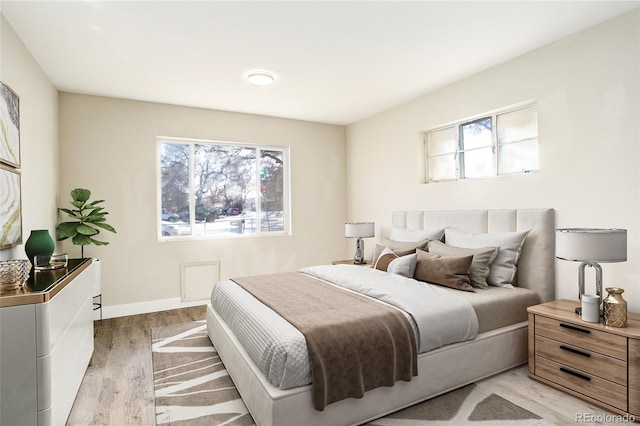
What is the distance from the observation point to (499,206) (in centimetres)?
341

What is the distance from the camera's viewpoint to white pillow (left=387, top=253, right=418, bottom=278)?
3.20 m

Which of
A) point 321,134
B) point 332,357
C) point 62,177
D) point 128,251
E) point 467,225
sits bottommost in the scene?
point 332,357

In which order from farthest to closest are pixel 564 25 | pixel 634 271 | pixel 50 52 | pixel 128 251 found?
pixel 128 251 → pixel 50 52 → pixel 564 25 → pixel 634 271

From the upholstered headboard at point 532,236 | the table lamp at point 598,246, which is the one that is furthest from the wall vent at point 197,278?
the table lamp at point 598,246

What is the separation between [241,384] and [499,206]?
110 inches

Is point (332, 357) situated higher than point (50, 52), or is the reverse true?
point (50, 52)

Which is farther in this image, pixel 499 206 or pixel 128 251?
pixel 128 251

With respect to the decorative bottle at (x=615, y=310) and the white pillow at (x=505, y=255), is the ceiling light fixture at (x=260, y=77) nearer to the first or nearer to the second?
the white pillow at (x=505, y=255)

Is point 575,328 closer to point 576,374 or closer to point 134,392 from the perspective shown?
point 576,374

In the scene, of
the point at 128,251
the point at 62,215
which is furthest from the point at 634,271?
the point at 62,215

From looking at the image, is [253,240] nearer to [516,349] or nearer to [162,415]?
[162,415]

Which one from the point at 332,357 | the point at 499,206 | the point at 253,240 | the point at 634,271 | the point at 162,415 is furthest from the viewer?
the point at 253,240

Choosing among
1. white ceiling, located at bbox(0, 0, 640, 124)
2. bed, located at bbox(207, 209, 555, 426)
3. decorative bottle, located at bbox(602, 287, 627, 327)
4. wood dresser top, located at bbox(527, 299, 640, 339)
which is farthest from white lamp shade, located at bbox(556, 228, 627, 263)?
white ceiling, located at bbox(0, 0, 640, 124)

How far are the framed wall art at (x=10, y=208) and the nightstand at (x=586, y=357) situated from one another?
3691 millimetres
